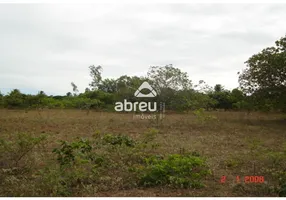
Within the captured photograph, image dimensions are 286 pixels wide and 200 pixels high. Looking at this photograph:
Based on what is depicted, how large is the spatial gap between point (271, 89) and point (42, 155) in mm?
10452

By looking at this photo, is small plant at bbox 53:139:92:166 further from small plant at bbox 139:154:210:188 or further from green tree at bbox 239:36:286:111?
green tree at bbox 239:36:286:111

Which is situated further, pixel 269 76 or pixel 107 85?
pixel 107 85

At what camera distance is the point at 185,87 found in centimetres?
1397

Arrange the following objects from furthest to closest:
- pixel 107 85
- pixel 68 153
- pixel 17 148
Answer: pixel 107 85 < pixel 17 148 < pixel 68 153

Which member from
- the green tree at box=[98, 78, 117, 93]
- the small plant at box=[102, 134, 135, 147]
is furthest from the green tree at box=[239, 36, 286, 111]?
the green tree at box=[98, 78, 117, 93]

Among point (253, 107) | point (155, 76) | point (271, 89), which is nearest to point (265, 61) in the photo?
point (271, 89)

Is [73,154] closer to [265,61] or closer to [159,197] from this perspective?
[159,197]

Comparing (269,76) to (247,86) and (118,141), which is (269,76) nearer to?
(247,86)

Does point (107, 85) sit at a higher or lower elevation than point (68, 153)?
higher

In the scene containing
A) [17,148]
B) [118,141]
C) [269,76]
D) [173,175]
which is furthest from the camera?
[269,76]

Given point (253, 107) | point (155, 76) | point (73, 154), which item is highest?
point (155, 76)
